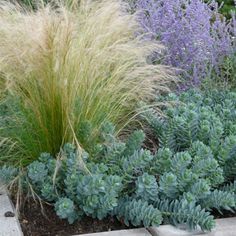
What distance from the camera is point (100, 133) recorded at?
2.74 metres

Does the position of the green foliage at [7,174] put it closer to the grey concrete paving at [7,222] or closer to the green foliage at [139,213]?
the grey concrete paving at [7,222]

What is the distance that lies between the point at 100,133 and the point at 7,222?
681 mm

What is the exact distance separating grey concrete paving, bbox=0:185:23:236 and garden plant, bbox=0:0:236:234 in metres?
0.08

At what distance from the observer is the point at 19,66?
2717 mm

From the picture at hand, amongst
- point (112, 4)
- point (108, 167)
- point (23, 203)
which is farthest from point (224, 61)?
point (23, 203)

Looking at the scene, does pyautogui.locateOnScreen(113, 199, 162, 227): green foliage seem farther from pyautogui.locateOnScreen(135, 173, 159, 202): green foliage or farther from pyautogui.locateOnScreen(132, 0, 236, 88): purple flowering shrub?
pyautogui.locateOnScreen(132, 0, 236, 88): purple flowering shrub

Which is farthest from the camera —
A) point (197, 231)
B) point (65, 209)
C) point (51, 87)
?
point (51, 87)

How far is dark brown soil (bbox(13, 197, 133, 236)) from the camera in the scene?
2.44 m

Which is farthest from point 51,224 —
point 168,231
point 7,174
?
point 168,231

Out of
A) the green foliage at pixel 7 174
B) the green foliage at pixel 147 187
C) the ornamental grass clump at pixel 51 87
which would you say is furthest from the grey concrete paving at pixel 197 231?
the green foliage at pixel 7 174

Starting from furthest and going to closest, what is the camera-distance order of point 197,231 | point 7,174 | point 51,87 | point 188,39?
point 188,39 < point 51,87 < point 7,174 < point 197,231

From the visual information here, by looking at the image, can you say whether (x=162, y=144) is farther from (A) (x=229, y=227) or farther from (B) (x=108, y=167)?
(A) (x=229, y=227)

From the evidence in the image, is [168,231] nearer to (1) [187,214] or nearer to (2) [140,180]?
(1) [187,214]

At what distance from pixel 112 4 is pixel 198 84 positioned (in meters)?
0.92
